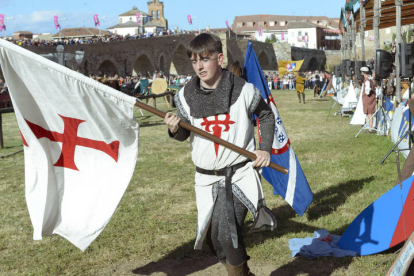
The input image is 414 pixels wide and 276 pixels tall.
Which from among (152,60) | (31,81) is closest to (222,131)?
(31,81)

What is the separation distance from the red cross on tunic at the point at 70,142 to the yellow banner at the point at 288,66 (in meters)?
22.2

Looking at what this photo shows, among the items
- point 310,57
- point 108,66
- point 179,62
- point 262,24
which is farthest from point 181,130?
point 262,24

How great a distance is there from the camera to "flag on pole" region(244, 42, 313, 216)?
211 inches

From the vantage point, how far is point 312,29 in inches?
4761

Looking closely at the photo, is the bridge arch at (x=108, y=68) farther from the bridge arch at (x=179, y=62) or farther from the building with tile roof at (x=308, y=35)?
the building with tile roof at (x=308, y=35)

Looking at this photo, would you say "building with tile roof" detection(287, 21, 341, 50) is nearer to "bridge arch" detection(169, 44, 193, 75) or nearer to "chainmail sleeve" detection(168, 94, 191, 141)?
"bridge arch" detection(169, 44, 193, 75)

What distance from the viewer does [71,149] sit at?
3.49 metres

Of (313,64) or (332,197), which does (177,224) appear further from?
(313,64)

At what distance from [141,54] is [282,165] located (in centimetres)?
5052

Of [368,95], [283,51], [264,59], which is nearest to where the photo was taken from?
[368,95]

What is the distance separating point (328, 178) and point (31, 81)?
5145 millimetres

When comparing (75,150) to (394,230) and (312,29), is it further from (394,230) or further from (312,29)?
(312,29)

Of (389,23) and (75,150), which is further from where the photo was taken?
(389,23)

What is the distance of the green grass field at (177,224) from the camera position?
445cm
